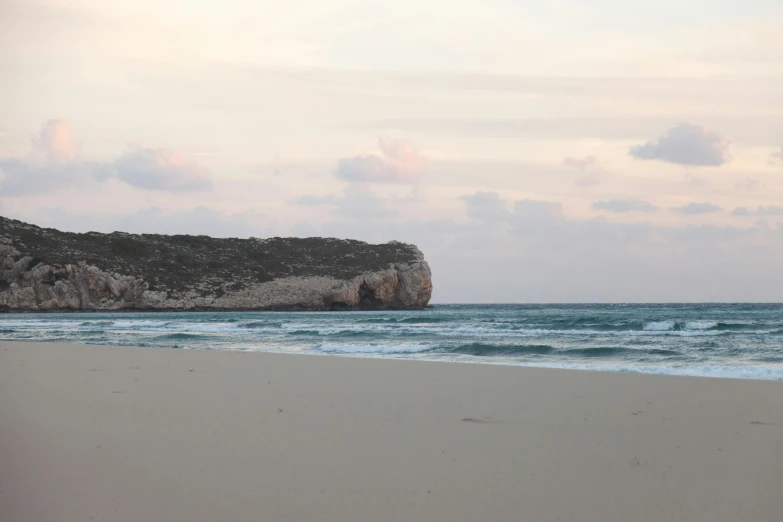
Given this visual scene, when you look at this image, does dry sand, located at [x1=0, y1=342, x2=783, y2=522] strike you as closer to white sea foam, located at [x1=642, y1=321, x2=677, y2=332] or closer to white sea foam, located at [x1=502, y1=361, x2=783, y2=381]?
white sea foam, located at [x1=502, y1=361, x2=783, y2=381]

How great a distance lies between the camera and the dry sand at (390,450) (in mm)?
3211

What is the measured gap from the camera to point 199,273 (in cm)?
6128

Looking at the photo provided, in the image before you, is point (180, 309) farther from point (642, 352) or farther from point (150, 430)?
point (150, 430)

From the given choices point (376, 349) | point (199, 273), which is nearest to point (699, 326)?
point (376, 349)

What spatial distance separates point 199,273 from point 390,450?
59907 millimetres

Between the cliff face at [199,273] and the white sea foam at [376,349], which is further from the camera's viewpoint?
the cliff face at [199,273]

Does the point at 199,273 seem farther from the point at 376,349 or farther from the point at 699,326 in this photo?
the point at 376,349

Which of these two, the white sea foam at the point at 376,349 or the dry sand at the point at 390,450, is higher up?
the dry sand at the point at 390,450

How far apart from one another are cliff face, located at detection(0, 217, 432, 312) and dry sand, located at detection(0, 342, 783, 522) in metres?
50.1

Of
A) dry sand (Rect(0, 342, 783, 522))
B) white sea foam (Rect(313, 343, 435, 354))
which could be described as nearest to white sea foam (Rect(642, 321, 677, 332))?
white sea foam (Rect(313, 343, 435, 354))

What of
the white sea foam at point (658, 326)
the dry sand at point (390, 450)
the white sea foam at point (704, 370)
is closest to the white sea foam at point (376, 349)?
the white sea foam at point (704, 370)

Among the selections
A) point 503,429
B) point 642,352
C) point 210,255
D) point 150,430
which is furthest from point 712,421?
point 210,255

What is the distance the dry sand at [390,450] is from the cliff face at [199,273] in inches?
1974

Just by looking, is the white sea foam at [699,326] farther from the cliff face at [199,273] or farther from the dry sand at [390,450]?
the cliff face at [199,273]
